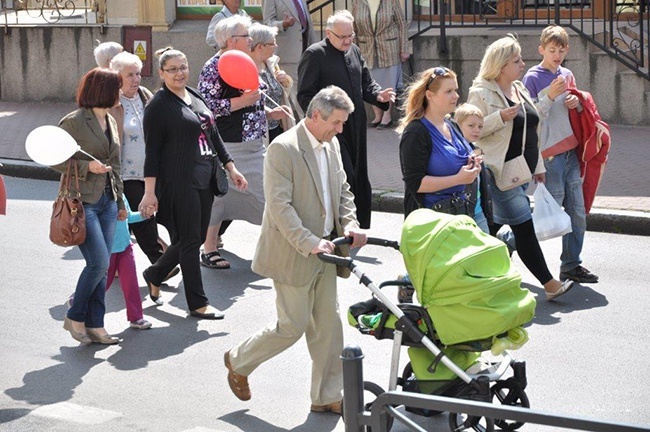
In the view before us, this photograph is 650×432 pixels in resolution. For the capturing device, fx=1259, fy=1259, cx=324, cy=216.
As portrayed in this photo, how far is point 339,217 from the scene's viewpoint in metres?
6.78

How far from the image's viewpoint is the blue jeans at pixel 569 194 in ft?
30.6

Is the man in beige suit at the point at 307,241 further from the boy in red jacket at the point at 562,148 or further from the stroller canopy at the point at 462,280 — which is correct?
the boy in red jacket at the point at 562,148

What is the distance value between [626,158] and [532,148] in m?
5.06

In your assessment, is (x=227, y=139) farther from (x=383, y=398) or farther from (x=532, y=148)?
(x=383, y=398)

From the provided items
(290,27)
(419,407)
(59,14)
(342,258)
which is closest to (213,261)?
(342,258)

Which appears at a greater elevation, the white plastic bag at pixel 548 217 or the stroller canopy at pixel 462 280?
the stroller canopy at pixel 462 280

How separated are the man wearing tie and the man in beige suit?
301 inches

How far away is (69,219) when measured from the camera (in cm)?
763

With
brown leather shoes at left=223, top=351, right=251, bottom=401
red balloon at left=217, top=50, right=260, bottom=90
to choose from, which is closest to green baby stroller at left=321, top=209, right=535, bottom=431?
brown leather shoes at left=223, top=351, right=251, bottom=401

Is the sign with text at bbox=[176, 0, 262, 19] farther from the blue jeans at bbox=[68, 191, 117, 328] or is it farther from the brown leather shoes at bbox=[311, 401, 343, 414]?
the brown leather shoes at bbox=[311, 401, 343, 414]

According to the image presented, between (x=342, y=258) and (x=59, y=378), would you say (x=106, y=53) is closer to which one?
(x=59, y=378)

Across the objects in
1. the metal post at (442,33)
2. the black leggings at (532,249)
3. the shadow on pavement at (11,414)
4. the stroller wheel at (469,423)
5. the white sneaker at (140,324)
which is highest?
the metal post at (442,33)

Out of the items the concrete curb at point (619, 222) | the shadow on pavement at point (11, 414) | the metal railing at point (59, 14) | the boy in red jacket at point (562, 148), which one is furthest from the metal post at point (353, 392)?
the metal railing at point (59, 14)

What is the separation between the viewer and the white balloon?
7383mm
